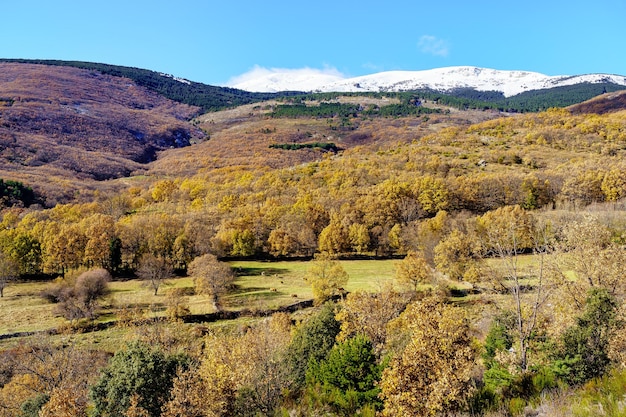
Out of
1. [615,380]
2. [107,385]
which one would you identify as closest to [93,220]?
[107,385]

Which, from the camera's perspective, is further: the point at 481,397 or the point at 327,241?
the point at 327,241

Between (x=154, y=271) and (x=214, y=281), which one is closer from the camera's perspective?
(x=214, y=281)

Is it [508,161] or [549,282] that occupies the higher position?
[508,161]

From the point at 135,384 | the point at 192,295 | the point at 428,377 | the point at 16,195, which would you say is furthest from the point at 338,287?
the point at 16,195

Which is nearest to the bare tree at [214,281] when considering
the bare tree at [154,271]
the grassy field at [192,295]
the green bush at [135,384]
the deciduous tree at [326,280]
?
the grassy field at [192,295]

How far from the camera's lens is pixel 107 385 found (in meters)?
21.0

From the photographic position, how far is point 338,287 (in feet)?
188

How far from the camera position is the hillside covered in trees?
16.2 m

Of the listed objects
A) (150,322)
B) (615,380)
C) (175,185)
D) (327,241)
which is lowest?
(150,322)

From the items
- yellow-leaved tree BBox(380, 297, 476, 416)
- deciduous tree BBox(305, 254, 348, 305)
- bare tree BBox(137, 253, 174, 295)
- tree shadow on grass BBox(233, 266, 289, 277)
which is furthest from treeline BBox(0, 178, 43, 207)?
yellow-leaved tree BBox(380, 297, 476, 416)

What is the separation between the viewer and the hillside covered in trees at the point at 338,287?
53.2ft

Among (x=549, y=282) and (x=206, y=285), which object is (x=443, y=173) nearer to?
(x=206, y=285)

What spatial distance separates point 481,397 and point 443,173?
11666 cm

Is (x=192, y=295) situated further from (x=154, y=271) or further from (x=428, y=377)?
(x=428, y=377)
